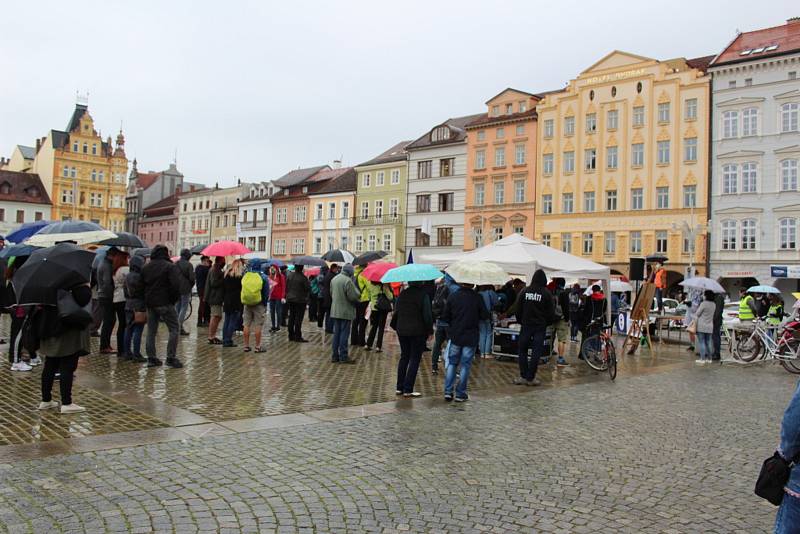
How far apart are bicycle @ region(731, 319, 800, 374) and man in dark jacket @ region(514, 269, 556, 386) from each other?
736 centimetres

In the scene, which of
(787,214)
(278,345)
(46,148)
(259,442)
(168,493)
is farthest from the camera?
(46,148)

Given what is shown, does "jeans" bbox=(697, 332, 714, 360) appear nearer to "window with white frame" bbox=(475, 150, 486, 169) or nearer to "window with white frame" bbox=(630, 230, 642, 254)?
"window with white frame" bbox=(630, 230, 642, 254)

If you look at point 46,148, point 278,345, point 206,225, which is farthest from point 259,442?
point 46,148

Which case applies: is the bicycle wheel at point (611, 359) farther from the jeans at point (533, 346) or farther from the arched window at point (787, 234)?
the arched window at point (787, 234)

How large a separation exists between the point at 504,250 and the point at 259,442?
36.0 feet

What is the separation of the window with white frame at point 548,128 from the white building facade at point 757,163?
1152 cm

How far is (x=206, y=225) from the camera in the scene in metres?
83.6

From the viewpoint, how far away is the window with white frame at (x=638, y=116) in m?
47.2

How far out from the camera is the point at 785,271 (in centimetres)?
4094

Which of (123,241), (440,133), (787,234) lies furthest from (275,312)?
(440,133)

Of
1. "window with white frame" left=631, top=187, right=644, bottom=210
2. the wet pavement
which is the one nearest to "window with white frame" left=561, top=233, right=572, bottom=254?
"window with white frame" left=631, top=187, right=644, bottom=210

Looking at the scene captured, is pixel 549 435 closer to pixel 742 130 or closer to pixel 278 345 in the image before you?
pixel 278 345

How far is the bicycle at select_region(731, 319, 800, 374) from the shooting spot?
1552cm

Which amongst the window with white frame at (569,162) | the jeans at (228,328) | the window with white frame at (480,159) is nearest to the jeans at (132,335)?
the jeans at (228,328)
